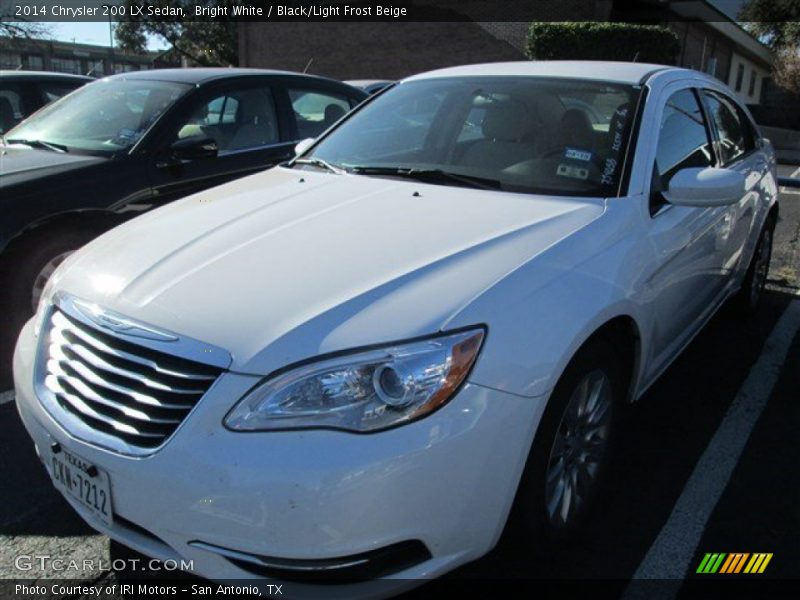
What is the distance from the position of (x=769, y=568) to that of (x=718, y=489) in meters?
0.50

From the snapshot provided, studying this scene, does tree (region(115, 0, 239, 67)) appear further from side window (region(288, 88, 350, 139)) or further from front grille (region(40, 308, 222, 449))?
front grille (region(40, 308, 222, 449))

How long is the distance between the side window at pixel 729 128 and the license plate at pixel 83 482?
354 cm

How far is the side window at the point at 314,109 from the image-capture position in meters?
5.55

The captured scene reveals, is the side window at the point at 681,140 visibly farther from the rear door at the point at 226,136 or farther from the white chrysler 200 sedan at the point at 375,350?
the rear door at the point at 226,136

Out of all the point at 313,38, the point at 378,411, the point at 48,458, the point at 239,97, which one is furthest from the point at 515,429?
the point at 313,38

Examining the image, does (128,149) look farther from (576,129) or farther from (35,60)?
(35,60)

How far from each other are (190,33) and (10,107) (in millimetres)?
37434

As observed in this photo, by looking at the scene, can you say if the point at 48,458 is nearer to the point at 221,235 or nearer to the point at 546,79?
the point at 221,235

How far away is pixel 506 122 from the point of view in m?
3.31

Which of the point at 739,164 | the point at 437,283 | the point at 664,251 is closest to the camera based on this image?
the point at 437,283

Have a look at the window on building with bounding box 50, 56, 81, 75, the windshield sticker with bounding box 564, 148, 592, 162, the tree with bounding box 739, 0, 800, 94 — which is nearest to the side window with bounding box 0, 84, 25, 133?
the windshield sticker with bounding box 564, 148, 592, 162

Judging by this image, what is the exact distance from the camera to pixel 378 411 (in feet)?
6.15

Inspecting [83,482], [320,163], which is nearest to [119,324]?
[83,482]

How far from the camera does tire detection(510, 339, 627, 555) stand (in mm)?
2168
